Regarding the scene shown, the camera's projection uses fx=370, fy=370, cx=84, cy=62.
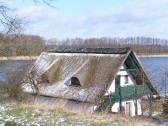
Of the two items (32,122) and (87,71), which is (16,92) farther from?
(32,122)

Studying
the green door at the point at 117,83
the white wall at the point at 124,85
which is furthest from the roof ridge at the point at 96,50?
the green door at the point at 117,83

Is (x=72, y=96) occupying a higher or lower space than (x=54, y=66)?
lower

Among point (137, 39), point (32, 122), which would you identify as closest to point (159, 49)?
point (137, 39)

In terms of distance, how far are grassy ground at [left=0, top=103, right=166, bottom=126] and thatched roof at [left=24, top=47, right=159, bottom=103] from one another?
13.1 meters

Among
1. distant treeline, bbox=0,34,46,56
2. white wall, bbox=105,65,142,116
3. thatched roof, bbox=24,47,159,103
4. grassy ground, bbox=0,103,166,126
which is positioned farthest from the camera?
white wall, bbox=105,65,142,116

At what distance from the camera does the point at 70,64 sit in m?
31.5

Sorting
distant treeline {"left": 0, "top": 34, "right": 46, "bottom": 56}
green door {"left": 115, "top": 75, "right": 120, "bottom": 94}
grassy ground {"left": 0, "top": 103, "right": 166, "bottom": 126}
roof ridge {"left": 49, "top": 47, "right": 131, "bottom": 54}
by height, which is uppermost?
roof ridge {"left": 49, "top": 47, "right": 131, "bottom": 54}

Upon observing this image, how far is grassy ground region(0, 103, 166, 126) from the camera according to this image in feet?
34.3

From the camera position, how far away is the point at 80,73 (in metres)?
29.0

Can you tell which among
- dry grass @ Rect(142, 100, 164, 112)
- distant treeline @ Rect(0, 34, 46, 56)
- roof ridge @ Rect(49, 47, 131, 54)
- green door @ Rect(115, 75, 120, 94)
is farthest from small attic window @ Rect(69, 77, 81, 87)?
dry grass @ Rect(142, 100, 164, 112)

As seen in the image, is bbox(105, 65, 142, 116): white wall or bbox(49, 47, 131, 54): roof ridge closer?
bbox(105, 65, 142, 116): white wall

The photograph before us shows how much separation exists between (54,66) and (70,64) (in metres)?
1.78

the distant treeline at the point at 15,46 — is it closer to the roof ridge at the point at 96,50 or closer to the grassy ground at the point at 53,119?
the roof ridge at the point at 96,50

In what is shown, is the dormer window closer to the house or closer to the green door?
the house
